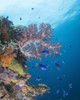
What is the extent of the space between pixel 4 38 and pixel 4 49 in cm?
100

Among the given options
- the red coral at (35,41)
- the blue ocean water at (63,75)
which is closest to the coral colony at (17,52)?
the red coral at (35,41)

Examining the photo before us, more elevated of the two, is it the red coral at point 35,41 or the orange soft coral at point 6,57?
the red coral at point 35,41

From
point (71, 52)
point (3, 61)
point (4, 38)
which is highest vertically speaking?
point (71, 52)

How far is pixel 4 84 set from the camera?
4.36 metres

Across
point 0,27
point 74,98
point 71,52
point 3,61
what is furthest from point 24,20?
point 71,52

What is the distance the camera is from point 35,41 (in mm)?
4828

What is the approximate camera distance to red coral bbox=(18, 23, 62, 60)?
478cm

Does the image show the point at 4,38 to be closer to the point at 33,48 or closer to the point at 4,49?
the point at 4,49

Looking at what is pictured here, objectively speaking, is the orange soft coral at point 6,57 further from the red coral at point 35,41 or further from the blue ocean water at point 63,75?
the blue ocean water at point 63,75

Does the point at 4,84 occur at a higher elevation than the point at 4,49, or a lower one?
lower

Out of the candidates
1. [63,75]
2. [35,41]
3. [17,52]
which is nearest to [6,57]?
[17,52]

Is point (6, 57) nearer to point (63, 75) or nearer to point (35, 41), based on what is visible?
point (35, 41)

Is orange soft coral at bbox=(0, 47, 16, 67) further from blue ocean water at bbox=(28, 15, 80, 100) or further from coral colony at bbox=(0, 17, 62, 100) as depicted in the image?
blue ocean water at bbox=(28, 15, 80, 100)

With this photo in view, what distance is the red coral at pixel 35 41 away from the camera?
4781 millimetres
